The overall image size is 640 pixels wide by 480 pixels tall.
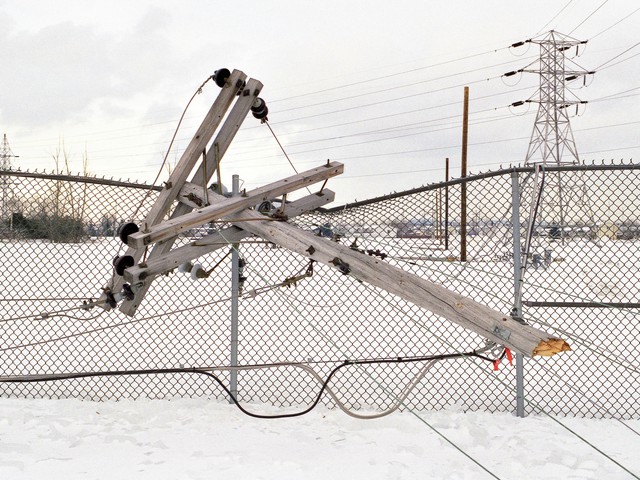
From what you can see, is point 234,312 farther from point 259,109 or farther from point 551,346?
point 551,346

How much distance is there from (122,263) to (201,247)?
53 centimetres

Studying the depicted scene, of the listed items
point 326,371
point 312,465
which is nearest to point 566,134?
point 326,371

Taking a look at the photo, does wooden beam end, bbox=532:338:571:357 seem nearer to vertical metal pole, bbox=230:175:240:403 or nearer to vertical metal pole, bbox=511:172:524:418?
vertical metal pole, bbox=511:172:524:418

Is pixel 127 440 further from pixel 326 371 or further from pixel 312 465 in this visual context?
pixel 326 371

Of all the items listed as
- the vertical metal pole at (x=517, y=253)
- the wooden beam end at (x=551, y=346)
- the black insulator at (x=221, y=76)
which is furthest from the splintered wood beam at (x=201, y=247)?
the wooden beam end at (x=551, y=346)

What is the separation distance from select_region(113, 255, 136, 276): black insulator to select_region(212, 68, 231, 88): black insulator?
1.31m

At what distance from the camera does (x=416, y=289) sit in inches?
110

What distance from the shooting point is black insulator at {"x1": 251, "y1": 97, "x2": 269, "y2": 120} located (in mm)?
3795

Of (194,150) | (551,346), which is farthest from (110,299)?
(551,346)

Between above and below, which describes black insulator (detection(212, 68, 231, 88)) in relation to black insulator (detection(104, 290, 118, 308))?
above

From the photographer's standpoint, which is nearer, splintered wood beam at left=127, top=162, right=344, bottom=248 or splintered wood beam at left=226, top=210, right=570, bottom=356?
splintered wood beam at left=226, top=210, right=570, bottom=356

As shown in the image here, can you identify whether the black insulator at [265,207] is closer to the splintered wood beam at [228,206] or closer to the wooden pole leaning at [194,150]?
the splintered wood beam at [228,206]

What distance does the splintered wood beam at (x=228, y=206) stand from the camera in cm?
302

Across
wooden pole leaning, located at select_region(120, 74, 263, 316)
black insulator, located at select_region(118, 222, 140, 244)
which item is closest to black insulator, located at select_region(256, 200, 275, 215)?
wooden pole leaning, located at select_region(120, 74, 263, 316)
